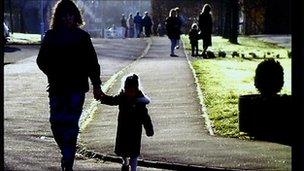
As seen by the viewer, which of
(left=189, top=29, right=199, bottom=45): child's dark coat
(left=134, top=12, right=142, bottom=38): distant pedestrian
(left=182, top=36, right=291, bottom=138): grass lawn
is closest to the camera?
(left=182, top=36, right=291, bottom=138): grass lawn

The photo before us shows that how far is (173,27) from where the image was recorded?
2253cm

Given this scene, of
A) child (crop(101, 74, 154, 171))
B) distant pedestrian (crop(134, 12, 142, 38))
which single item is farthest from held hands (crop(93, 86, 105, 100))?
distant pedestrian (crop(134, 12, 142, 38))

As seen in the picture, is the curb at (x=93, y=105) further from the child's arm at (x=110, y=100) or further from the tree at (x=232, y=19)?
the tree at (x=232, y=19)

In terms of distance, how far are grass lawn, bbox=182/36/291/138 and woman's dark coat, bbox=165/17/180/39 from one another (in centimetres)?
154

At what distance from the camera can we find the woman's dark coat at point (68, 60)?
6.25 meters

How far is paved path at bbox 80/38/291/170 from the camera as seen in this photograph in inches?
295

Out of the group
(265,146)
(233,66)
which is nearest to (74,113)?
(265,146)

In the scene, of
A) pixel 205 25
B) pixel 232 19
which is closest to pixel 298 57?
pixel 205 25

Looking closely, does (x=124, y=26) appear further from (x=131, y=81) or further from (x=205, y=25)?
(x=131, y=81)

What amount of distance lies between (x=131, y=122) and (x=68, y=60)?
37.6 inches

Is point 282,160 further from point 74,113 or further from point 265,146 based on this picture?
point 74,113

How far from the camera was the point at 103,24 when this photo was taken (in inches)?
1361

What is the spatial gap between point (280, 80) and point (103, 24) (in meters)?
25.4

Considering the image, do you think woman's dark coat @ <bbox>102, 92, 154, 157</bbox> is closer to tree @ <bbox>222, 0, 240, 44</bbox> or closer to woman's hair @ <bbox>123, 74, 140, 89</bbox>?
woman's hair @ <bbox>123, 74, 140, 89</bbox>
